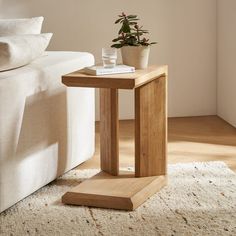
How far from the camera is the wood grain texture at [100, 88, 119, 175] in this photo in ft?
10.5

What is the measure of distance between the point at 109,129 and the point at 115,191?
378 millimetres

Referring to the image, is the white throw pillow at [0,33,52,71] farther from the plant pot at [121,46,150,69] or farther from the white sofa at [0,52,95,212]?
the plant pot at [121,46,150,69]

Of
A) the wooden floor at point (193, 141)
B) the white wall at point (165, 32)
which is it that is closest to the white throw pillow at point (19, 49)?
the wooden floor at point (193, 141)

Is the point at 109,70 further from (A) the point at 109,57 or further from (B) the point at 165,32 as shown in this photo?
(B) the point at 165,32

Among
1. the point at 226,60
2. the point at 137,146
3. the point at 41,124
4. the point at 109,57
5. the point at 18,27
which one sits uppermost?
the point at 18,27

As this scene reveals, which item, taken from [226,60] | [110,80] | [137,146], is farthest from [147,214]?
[226,60]

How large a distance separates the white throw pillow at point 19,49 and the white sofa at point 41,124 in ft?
0.14

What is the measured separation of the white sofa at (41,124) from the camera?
9.16 ft

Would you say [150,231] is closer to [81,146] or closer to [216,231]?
[216,231]

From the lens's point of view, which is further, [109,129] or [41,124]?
[109,129]

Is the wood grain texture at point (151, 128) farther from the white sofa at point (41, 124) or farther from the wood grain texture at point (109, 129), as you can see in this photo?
the white sofa at point (41, 124)

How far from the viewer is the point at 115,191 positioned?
9.75ft

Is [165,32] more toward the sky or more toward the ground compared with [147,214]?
more toward the sky

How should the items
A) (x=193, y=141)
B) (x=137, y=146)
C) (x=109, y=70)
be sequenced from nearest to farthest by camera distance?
(x=109, y=70) < (x=137, y=146) < (x=193, y=141)
